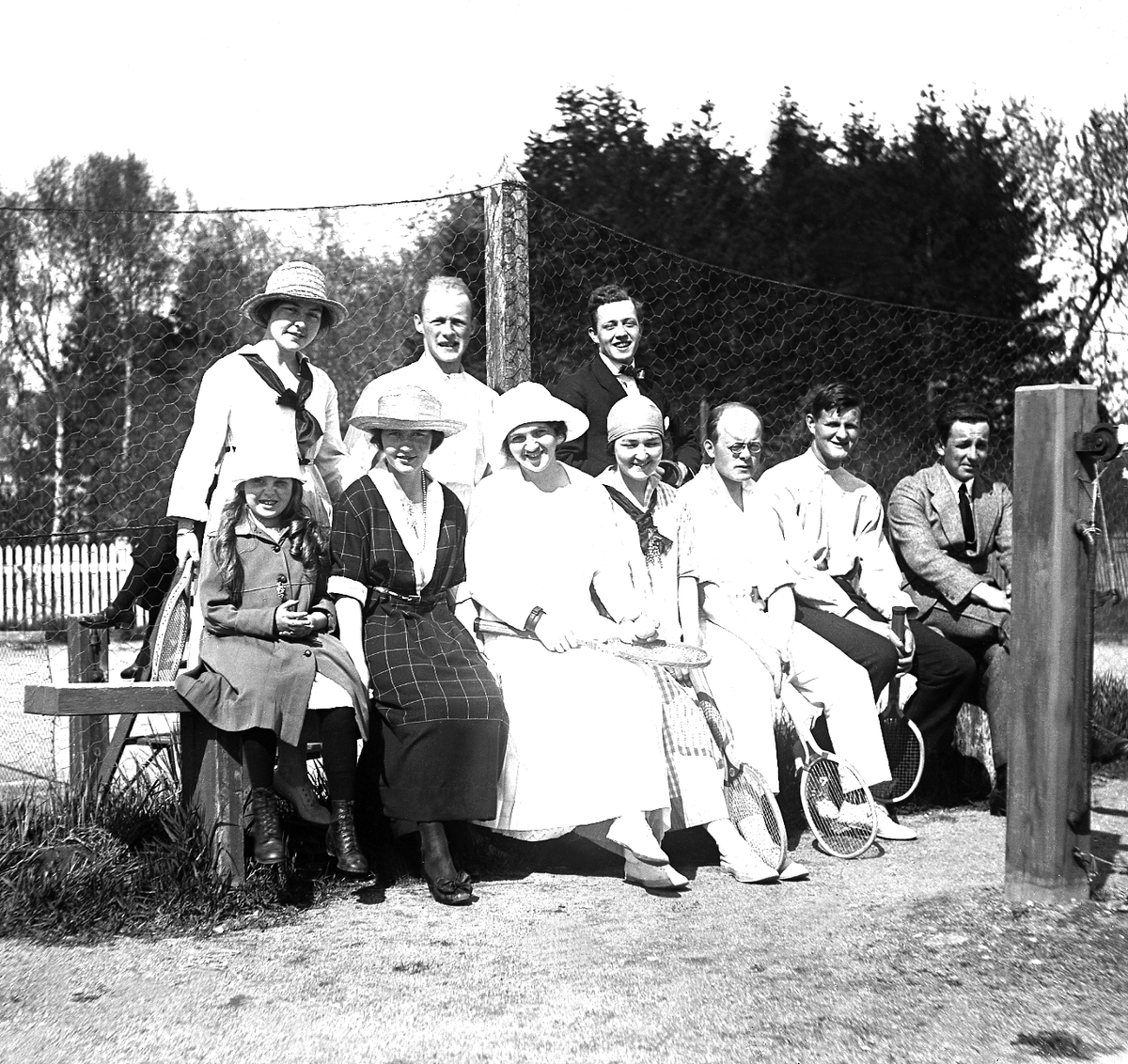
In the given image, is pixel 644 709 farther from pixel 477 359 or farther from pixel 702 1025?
pixel 477 359

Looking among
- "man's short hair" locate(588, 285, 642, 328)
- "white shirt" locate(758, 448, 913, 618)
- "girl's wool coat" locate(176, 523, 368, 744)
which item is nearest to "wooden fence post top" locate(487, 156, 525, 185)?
"man's short hair" locate(588, 285, 642, 328)

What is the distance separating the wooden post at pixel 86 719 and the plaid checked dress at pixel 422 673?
1108 mm

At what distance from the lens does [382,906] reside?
455 centimetres

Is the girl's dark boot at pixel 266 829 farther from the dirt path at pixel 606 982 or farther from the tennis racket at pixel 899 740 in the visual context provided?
the tennis racket at pixel 899 740

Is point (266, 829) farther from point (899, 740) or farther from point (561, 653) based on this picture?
point (899, 740)

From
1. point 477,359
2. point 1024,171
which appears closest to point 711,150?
point 1024,171

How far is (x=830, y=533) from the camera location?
20.3 feet

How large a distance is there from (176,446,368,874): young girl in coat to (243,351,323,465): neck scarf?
0.42 meters

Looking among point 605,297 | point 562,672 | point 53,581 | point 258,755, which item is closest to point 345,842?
point 258,755

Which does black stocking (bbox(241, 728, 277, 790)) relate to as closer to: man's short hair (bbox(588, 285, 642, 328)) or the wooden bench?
the wooden bench

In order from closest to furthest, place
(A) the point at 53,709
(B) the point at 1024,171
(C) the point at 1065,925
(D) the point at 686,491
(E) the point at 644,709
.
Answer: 1. (C) the point at 1065,925
2. (A) the point at 53,709
3. (E) the point at 644,709
4. (D) the point at 686,491
5. (B) the point at 1024,171

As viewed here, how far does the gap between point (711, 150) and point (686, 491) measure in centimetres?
1735

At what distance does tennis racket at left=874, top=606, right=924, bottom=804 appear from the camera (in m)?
6.03

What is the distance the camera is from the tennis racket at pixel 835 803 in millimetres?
5305
